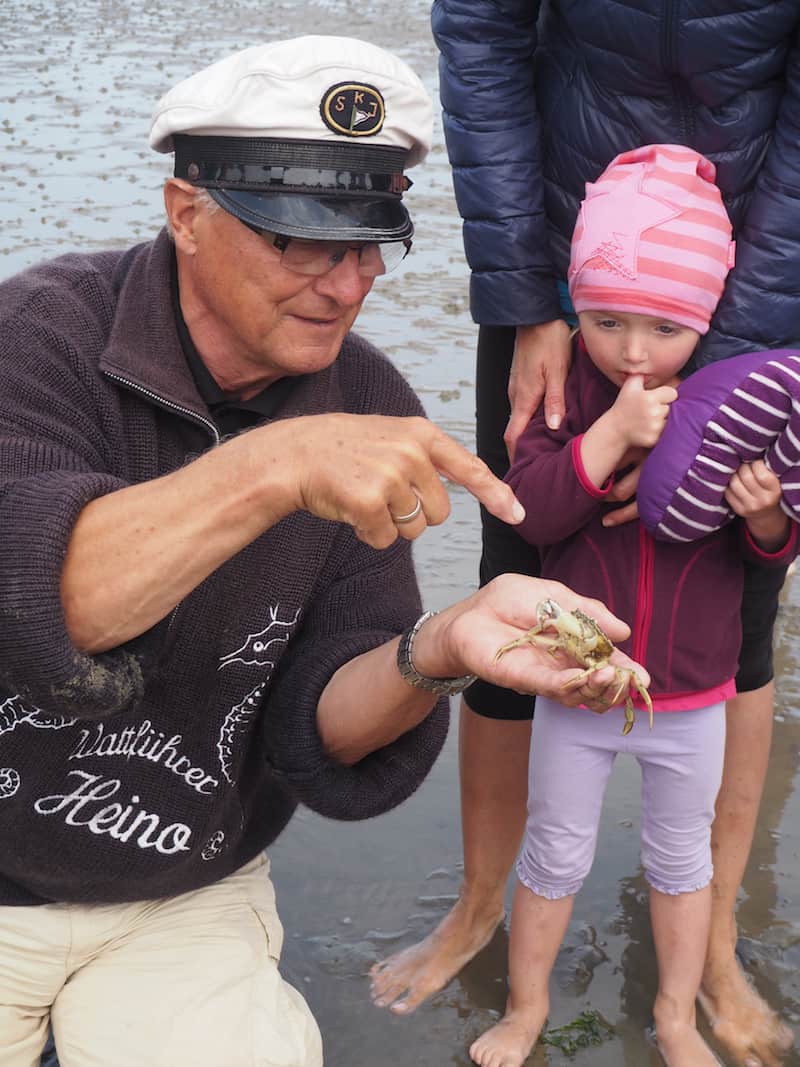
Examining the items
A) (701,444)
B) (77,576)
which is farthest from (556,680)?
(77,576)

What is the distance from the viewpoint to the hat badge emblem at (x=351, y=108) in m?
2.40

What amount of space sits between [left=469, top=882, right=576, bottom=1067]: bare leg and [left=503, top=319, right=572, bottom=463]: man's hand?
96 centimetres

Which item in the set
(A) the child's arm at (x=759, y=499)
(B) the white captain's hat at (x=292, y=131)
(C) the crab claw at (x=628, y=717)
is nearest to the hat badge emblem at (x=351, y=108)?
(B) the white captain's hat at (x=292, y=131)

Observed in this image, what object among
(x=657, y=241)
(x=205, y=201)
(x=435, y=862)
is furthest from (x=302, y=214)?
(x=435, y=862)

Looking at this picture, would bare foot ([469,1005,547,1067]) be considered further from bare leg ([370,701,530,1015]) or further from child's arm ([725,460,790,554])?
child's arm ([725,460,790,554])

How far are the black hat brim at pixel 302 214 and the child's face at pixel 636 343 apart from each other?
0.49 m

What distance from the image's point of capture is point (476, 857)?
3330mm

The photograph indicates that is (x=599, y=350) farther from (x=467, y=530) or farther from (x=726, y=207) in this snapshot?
(x=467, y=530)

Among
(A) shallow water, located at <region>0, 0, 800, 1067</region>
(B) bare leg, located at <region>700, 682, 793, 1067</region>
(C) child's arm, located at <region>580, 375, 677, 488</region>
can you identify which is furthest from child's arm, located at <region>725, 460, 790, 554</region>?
(A) shallow water, located at <region>0, 0, 800, 1067</region>

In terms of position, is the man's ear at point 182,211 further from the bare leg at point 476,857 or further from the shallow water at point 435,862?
the shallow water at point 435,862

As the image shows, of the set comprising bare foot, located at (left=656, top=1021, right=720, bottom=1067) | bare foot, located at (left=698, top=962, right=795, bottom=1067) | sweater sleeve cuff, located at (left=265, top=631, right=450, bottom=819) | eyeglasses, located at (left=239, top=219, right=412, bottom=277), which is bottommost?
bare foot, located at (left=698, top=962, right=795, bottom=1067)

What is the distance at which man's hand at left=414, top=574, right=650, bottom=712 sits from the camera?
7.57 feet

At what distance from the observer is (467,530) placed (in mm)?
5281

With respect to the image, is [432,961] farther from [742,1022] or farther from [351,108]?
[351,108]
